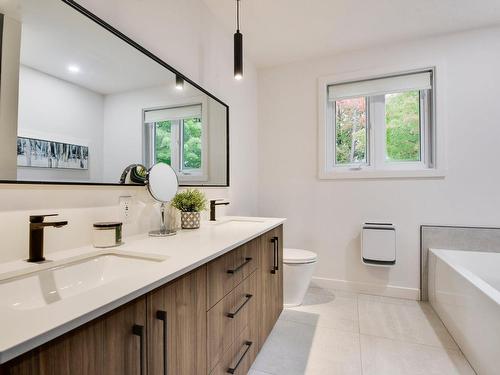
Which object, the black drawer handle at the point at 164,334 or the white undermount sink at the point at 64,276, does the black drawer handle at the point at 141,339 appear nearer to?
the black drawer handle at the point at 164,334

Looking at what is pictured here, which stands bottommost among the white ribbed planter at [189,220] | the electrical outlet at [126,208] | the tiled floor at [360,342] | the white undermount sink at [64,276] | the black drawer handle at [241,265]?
the tiled floor at [360,342]

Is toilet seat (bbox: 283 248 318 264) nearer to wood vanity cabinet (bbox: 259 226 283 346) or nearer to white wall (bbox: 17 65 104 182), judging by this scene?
wood vanity cabinet (bbox: 259 226 283 346)

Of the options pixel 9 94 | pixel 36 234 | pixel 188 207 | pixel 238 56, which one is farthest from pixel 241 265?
pixel 238 56

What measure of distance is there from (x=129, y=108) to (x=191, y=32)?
2.93ft

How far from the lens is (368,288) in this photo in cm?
252

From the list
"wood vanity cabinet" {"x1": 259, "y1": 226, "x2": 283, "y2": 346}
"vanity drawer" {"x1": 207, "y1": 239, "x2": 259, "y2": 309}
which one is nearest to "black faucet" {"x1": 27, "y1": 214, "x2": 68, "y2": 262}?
"vanity drawer" {"x1": 207, "y1": 239, "x2": 259, "y2": 309}

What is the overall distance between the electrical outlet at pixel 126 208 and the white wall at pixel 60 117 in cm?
17

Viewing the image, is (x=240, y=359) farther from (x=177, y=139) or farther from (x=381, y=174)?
(x=381, y=174)

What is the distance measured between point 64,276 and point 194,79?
147cm

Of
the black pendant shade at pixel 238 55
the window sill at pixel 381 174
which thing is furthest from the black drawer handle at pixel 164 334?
the window sill at pixel 381 174

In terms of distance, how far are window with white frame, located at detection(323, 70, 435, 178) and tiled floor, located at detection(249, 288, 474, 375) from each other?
1308 millimetres

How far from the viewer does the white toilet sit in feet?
6.82

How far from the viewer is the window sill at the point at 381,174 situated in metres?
2.33

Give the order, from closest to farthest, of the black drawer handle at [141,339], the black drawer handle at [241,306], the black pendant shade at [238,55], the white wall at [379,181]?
the black drawer handle at [141,339] < the black drawer handle at [241,306] < the black pendant shade at [238,55] < the white wall at [379,181]
